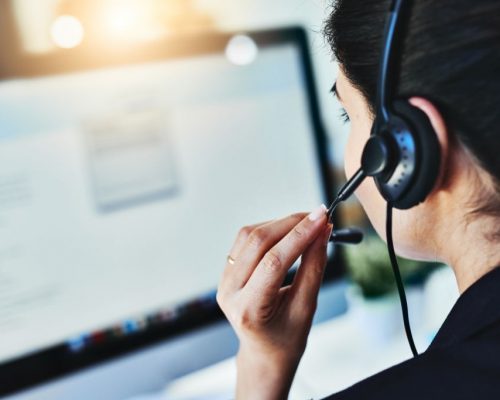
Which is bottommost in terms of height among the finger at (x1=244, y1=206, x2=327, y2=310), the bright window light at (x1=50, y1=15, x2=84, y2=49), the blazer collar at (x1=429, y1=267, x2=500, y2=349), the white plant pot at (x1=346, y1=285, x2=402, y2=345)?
the white plant pot at (x1=346, y1=285, x2=402, y2=345)

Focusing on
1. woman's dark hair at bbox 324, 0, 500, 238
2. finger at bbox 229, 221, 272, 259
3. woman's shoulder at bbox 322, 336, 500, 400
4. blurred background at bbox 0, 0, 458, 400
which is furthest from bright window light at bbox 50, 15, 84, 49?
woman's shoulder at bbox 322, 336, 500, 400

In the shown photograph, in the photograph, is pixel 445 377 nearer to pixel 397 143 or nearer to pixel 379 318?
pixel 397 143

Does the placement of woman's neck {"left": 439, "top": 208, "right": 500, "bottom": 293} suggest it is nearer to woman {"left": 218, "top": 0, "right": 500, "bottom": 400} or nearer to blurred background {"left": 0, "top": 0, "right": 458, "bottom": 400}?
woman {"left": 218, "top": 0, "right": 500, "bottom": 400}

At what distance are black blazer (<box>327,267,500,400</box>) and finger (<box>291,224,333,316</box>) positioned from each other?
0.48 feet

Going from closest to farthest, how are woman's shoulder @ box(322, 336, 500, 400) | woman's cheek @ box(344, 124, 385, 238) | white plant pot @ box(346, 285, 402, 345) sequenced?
woman's shoulder @ box(322, 336, 500, 400) < woman's cheek @ box(344, 124, 385, 238) < white plant pot @ box(346, 285, 402, 345)

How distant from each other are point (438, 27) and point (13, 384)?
566 millimetres

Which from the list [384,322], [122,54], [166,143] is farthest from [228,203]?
[384,322]

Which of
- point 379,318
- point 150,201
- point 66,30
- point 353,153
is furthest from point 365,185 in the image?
point 66,30

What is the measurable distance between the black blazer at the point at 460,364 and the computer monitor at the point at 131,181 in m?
0.36

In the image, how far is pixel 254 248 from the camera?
0.56 m

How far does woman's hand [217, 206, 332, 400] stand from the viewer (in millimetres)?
549

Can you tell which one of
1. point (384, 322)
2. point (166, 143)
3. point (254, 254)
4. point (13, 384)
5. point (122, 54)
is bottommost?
point (384, 322)

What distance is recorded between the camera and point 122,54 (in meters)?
0.69

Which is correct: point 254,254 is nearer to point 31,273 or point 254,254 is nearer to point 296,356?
point 296,356
